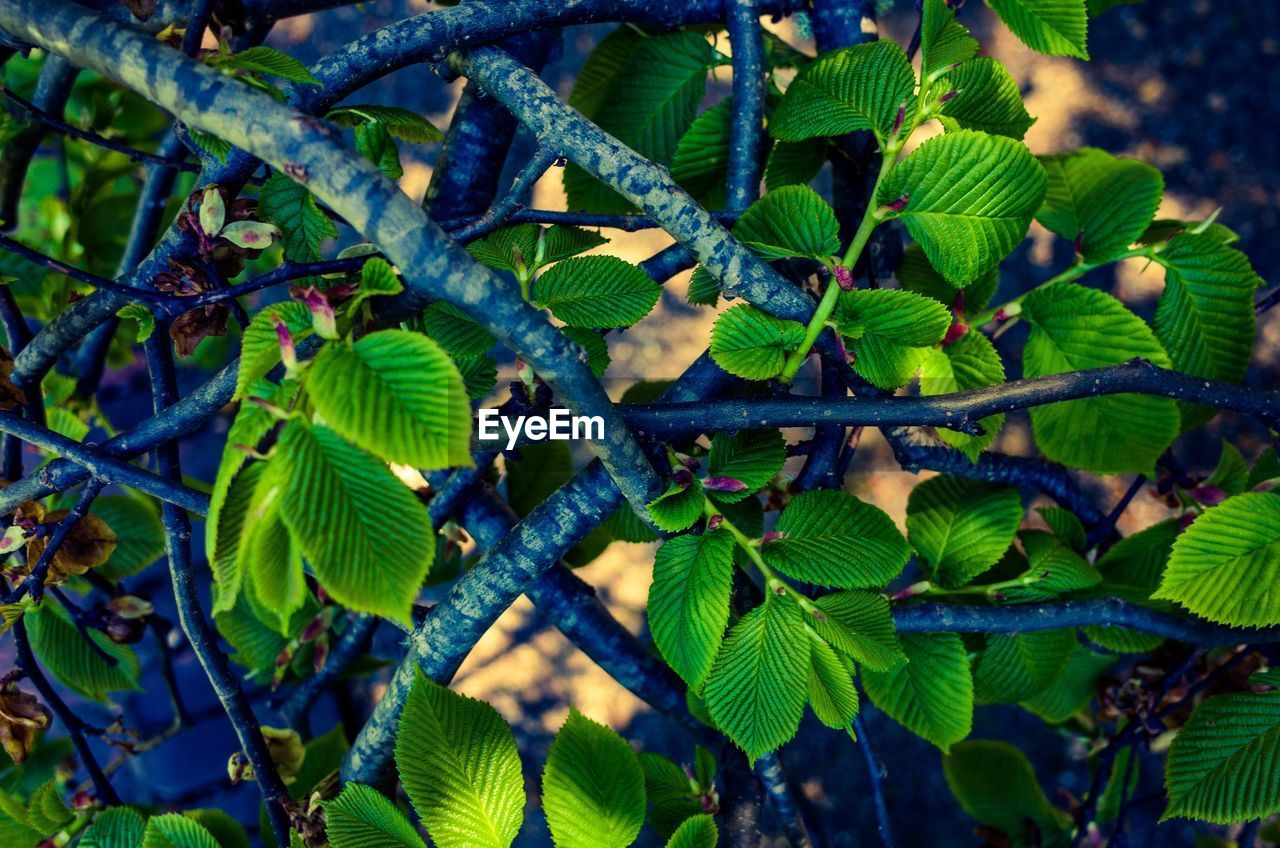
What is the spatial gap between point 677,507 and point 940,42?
0.42 meters

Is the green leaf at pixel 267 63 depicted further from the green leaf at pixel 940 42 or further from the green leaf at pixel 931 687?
the green leaf at pixel 931 687

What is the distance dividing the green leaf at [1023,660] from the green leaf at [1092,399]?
0.63ft

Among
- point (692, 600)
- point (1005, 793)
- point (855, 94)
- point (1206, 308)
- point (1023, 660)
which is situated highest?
point (855, 94)

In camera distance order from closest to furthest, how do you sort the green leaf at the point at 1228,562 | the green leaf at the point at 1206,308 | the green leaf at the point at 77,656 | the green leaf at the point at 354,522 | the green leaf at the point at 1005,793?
the green leaf at the point at 354,522 < the green leaf at the point at 1228,562 < the green leaf at the point at 1206,308 < the green leaf at the point at 77,656 < the green leaf at the point at 1005,793

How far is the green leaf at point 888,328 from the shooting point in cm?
63

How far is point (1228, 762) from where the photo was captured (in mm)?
704

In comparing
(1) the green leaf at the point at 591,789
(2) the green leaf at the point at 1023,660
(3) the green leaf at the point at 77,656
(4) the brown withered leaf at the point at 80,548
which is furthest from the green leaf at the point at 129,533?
(2) the green leaf at the point at 1023,660

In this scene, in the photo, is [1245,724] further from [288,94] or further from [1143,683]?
[288,94]

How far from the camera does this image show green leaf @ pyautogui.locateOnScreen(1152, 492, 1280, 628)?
25.6 inches

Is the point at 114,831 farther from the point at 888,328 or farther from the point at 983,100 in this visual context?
the point at 983,100

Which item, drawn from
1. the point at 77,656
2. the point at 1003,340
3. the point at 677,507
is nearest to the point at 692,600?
the point at 677,507

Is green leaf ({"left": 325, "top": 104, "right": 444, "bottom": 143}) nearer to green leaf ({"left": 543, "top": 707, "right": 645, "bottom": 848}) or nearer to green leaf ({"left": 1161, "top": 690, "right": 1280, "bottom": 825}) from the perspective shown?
green leaf ({"left": 543, "top": 707, "right": 645, "bottom": 848})

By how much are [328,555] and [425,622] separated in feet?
1.03

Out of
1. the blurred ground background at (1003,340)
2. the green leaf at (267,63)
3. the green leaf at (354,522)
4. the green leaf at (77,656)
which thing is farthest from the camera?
the blurred ground background at (1003,340)
